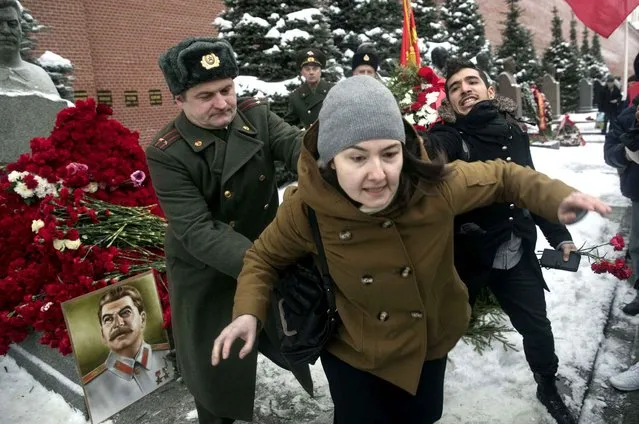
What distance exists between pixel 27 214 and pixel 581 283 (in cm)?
453

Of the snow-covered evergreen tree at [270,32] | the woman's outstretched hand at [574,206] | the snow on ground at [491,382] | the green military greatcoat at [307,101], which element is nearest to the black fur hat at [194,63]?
the woman's outstretched hand at [574,206]

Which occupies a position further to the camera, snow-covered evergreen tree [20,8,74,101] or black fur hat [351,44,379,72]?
snow-covered evergreen tree [20,8,74,101]

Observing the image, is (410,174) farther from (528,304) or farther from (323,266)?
→ (528,304)

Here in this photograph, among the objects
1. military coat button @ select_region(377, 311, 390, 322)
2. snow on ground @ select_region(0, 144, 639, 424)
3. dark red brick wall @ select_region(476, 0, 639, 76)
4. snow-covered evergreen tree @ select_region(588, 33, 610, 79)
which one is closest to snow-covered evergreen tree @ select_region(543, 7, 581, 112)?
dark red brick wall @ select_region(476, 0, 639, 76)

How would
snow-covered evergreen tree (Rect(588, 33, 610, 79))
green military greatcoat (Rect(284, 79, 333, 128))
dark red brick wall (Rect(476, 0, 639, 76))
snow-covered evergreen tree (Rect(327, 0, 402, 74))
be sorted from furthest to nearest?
snow-covered evergreen tree (Rect(588, 33, 610, 79)) < dark red brick wall (Rect(476, 0, 639, 76)) < snow-covered evergreen tree (Rect(327, 0, 402, 74)) < green military greatcoat (Rect(284, 79, 333, 128))

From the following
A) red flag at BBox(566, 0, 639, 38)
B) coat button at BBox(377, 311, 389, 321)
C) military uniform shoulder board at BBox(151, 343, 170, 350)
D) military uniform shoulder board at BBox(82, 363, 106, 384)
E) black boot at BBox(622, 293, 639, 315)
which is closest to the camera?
coat button at BBox(377, 311, 389, 321)

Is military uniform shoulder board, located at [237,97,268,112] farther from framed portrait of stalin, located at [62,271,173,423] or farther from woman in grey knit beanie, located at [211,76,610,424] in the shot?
framed portrait of stalin, located at [62,271,173,423]

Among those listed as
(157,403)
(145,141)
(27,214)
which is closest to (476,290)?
(157,403)

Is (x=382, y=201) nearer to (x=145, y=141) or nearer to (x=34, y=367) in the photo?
(x=34, y=367)

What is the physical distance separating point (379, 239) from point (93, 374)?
91.9 inches

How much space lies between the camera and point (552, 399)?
279 centimetres

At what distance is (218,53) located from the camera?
2.19 metres

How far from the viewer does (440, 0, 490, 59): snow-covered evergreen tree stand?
2162cm

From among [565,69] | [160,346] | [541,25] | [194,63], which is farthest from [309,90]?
[541,25]
